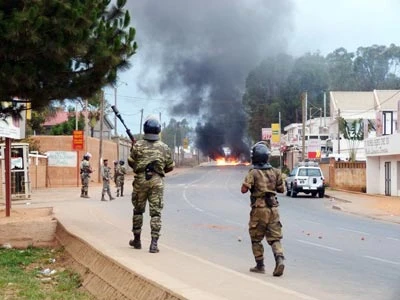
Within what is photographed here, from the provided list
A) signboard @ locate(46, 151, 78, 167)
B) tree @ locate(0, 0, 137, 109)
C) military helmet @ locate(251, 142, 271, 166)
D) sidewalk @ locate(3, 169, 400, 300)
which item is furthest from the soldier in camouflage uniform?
signboard @ locate(46, 151, 78, 167)

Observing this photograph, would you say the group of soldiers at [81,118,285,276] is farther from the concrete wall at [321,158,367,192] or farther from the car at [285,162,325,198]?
the concrete wall at [321,158,367,192]

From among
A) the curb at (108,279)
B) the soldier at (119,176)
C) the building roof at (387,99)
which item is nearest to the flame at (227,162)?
the building roof at (387,99)

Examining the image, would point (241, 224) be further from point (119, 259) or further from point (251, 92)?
point (251, 92)

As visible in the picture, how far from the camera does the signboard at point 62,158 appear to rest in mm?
44344

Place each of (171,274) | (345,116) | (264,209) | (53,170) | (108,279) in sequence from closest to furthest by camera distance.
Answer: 1. (171,274)
2. (108,279)
3. (264,209)
4. (53,170)
5. (345,116)

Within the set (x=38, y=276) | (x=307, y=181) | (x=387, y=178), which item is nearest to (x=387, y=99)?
(x=387, y=178)

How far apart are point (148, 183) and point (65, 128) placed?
185 feet

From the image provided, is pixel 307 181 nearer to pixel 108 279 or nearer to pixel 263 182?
pixel 263 182

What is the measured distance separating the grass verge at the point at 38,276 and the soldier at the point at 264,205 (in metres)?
2.20

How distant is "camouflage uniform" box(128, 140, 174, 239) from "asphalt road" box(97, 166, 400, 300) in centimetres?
130

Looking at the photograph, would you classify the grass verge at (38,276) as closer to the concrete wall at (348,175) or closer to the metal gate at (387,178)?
the metal gate at (387,178)

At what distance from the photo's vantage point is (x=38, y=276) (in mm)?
8867

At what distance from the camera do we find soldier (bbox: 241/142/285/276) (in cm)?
808

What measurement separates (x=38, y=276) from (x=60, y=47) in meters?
3.47
